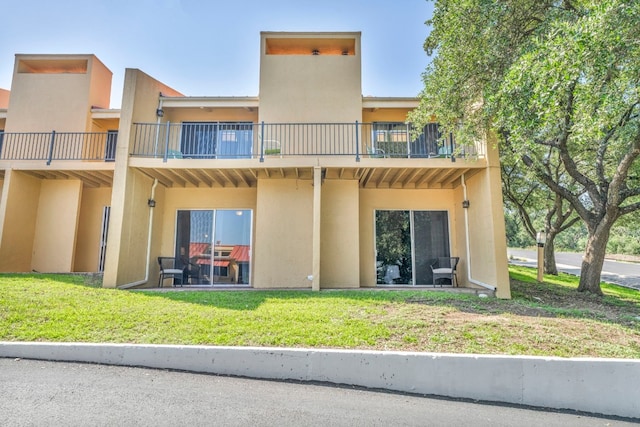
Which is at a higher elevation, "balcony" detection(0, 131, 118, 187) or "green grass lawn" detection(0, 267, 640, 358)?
"balcony" detection(0, 131, 118, 187)

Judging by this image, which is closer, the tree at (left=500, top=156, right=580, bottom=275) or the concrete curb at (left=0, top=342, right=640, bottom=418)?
the concrete curb at (left=0, top=342, right=640, bottom=418)

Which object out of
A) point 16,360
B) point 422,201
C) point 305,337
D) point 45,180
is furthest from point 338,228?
point 45,180

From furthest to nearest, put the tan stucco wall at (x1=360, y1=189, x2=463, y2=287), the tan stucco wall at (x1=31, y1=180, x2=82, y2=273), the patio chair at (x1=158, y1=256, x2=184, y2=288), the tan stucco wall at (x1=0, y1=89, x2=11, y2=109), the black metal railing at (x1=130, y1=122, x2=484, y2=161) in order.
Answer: the tan stucco wall at (x1=0, y1=89, x2=11, y2=109)
the tan stucco wall at (x1=360, y1=189, x2=463, y2=287)
the tan stucco wall at (x1=31, y1=180, x2=82, y2=273)
the patio chair at (x1=158, y1=256, x2=184, y2=288)
the black metal railing at (x1=130, y1=122, x2=484, y2=161)

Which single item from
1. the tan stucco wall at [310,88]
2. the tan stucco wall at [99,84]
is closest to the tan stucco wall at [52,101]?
the tan stucco wall at [99,84]

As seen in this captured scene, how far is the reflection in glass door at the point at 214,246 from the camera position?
31.1ft

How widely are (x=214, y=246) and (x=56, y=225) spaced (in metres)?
4.81

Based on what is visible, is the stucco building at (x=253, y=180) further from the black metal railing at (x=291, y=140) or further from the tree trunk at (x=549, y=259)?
the tree trunk at (x=549, y=259)

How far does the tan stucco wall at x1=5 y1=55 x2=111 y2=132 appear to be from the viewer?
33.3ft

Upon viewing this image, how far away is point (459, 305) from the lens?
6.13 meters

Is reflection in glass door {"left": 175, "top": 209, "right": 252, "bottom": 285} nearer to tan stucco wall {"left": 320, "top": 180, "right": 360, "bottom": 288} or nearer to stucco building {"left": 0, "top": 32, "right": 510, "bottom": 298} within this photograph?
stucco building {"left": 0, "top": 32, "right": 510, "bottom": 298}

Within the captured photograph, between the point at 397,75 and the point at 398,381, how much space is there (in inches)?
389

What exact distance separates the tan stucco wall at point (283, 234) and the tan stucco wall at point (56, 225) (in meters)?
5.58

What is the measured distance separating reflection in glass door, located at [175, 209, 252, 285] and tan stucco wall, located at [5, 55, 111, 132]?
457 centimetres

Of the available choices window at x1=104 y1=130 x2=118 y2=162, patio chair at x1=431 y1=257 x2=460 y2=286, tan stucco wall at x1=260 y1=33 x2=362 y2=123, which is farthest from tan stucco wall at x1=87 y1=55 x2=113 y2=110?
patio chair at x1=431 y1=257 x2=460 y2=286
